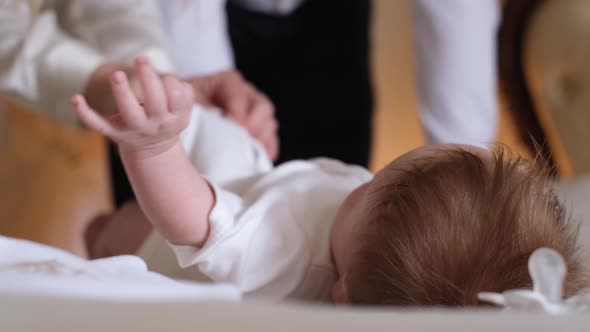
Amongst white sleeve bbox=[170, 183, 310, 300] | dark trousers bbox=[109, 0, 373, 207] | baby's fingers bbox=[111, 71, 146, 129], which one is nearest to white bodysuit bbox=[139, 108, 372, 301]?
white sleeve bbox=[170, 183, 310, 300]

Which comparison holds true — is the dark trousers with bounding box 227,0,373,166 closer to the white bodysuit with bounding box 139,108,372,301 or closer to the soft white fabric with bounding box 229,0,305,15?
the soft white fabric with bounding box 229,0,305,15

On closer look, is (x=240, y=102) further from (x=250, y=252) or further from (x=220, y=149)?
(x=250, y=252)

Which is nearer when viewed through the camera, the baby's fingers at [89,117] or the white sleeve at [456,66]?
the baby's fingers at [89,117]

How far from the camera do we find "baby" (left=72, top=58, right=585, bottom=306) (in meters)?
0.38

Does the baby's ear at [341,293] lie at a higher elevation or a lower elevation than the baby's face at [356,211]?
lower

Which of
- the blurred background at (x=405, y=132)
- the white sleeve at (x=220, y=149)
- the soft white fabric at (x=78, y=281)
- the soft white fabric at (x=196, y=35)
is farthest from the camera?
the blurred background at (x=405, y=132)

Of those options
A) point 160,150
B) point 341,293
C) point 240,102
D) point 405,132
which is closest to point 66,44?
point 240,102

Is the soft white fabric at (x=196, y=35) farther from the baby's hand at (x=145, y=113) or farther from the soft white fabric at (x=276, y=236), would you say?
the baby's hand at (x=145, y=113)

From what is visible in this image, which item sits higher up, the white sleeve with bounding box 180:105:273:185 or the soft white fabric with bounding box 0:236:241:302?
the soft white fabric with bounding box 0:236:241:302

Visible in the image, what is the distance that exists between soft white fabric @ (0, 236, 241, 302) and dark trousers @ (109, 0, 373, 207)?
0.51m

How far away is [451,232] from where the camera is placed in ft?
1.31

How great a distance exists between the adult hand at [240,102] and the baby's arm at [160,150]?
248mm

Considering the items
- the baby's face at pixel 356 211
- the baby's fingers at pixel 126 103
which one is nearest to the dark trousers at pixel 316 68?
the baby's face at pixel 356 211

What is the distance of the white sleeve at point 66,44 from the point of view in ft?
2.08
